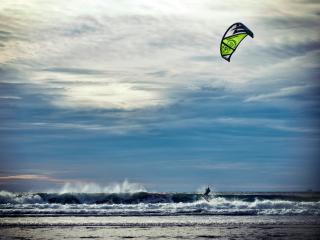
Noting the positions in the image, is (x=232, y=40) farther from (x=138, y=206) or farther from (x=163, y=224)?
(x=138, y=206)

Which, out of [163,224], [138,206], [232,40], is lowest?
[163,224]

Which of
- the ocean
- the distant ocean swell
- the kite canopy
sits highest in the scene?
the kite canopy

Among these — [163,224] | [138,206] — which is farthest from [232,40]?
[138,206]

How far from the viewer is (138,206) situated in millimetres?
31844

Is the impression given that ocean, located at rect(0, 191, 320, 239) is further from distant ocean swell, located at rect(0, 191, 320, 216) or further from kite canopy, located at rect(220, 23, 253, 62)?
kite canopy, located at rect(220, 23, 253, 62)

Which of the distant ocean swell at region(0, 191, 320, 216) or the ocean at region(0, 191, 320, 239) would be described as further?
the distant ocean swell at region(0, 191, 320, 216)

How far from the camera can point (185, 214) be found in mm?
26094

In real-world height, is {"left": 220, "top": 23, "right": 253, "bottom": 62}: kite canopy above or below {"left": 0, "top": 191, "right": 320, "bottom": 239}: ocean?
above

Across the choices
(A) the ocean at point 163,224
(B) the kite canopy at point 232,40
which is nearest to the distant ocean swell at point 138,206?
(A) the ocean at point 163,224

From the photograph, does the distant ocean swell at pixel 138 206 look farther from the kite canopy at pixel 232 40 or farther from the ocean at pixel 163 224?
the kite canopy at pixel 232 40

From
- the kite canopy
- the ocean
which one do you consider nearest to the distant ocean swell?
the ocean

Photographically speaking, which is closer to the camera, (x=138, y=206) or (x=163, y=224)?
(x=163, y=224)

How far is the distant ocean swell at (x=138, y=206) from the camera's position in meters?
27.2

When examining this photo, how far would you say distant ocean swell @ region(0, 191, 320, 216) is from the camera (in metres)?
27.2
